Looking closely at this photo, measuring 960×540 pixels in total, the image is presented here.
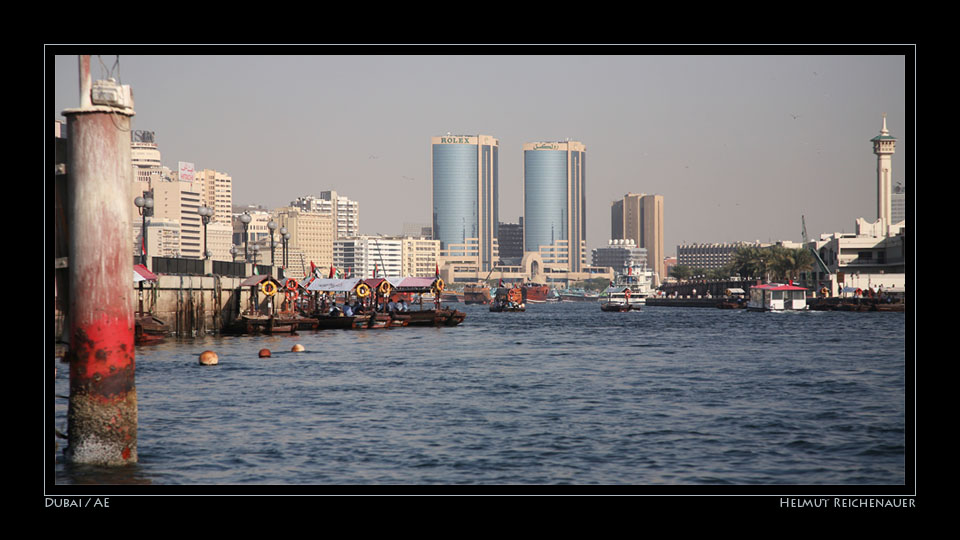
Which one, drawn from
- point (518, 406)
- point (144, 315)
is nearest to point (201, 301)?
point (144, 315)

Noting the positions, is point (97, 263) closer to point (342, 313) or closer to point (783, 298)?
point (342, 313)

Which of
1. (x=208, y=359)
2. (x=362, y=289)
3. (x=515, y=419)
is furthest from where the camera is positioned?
(x=362, y=289)

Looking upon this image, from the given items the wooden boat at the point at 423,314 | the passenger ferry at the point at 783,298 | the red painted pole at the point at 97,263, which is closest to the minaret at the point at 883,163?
the passenger ferry at the point at 783,298

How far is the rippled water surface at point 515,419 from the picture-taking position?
1864 centimetres

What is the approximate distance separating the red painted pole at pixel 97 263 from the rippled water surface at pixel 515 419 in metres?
1.15

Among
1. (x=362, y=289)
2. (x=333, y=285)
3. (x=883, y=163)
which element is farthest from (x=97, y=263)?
(x=883, y=163)

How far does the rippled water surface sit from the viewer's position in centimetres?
1864

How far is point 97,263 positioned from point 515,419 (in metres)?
13.5

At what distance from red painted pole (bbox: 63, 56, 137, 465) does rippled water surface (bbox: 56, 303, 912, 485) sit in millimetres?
1151

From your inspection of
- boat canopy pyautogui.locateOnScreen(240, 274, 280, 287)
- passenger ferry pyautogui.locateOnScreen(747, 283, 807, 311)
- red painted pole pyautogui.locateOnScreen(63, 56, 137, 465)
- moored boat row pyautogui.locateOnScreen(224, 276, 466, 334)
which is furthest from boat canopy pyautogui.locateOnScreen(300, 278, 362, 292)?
passenger ferry pyautogui.locateOnScreen(747, 283, 807, 311)

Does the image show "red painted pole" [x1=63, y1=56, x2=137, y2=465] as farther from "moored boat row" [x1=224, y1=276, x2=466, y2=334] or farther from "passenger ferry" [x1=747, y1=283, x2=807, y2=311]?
"passenger ferry" [x1=747, y1=283, x2=807, y2=311]

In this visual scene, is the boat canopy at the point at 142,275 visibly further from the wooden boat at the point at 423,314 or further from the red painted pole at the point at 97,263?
the red painted pole at the point at 97,263

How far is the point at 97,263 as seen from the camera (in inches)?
552
